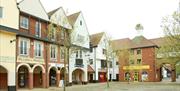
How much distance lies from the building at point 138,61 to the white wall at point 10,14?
30.8 m

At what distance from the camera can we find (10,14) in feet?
101

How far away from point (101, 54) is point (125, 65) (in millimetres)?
8222

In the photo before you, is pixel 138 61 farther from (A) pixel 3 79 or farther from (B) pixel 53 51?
(A) pixel 3 79

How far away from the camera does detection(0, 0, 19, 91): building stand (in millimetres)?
29438

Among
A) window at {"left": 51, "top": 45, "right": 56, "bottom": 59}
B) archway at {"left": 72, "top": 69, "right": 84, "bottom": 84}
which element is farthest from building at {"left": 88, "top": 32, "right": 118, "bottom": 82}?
window at {"left": 51, "top": 45, "right": 56, "bottom": 59}

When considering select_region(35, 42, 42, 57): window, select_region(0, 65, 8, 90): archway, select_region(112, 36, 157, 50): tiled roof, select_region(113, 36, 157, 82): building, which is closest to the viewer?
select_region(0, 65, 8, 90): archway

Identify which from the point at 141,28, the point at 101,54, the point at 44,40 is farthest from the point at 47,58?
the point at 141,28

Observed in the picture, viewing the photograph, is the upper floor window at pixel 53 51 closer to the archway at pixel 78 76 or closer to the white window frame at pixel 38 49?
the white window frame at pixel 38 49

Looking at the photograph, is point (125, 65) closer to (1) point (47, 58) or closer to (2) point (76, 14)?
(2) point (76, 14)

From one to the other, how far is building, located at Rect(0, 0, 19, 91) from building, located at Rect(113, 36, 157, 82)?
3081 cm

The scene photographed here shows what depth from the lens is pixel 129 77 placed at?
64125 mm

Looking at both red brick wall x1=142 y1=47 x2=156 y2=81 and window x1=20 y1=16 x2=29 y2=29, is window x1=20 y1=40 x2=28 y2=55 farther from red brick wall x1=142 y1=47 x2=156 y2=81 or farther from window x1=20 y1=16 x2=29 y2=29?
red brick wall x1=142 y1=47 x2=156 y2=81

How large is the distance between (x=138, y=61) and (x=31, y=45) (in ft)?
114

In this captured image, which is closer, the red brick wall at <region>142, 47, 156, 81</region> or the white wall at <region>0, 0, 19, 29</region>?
the white wall at <region>0, 0, 19, 29</region>
